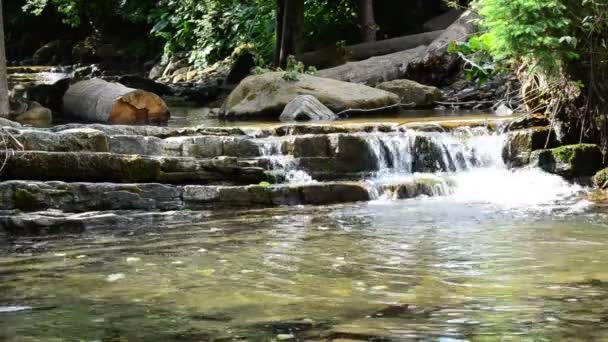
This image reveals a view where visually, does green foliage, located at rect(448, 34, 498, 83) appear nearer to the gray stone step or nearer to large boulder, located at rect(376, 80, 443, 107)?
the gray stone step

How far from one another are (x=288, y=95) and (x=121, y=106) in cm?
303

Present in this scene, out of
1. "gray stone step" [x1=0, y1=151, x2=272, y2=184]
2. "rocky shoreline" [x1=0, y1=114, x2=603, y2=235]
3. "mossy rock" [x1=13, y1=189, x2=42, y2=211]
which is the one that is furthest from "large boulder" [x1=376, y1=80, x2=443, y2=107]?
"mossy rock" [x1=13, y1=189, x2=42, y2=211]

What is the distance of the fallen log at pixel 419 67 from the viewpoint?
1819 centimetres

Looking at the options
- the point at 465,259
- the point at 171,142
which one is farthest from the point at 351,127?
the point at 465,259

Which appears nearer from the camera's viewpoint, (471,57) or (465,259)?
(465,259)

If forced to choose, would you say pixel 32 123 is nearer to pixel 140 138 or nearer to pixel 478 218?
pixel 140 138

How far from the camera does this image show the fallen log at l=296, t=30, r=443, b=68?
20.7 meters

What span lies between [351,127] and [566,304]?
7.27 m

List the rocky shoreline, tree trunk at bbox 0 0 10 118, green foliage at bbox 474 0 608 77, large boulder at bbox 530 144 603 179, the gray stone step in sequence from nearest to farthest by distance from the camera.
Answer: the rocky shoreline
the gray stone step
green foliage at bbox 474 0 608 77
large boulder at bbox 530 144 603 179
tree trunk at bbox 0 0 10 118

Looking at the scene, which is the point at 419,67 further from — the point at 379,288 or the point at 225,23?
the point at 379,288

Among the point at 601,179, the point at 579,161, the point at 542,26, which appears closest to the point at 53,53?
the point at 579,161

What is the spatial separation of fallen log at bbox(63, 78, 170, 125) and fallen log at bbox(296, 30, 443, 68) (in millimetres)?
5881

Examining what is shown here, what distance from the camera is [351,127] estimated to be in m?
11.5

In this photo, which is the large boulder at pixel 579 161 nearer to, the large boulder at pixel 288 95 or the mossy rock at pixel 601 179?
the mossy rock at pixel 601 179
